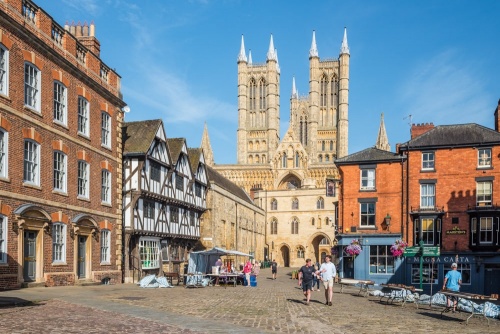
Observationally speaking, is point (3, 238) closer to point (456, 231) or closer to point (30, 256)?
point (30, 256)

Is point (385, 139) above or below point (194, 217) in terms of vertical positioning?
above

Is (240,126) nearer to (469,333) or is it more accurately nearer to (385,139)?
(385,139)

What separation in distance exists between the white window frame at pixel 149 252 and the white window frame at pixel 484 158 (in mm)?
21499

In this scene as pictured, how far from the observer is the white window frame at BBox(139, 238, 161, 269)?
30.4 metres

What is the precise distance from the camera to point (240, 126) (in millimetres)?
123062

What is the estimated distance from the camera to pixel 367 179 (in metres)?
36.4

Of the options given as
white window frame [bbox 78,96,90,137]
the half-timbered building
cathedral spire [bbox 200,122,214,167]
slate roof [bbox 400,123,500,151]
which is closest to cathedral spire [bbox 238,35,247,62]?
cathedral spire [bbox 200,122,214,167]

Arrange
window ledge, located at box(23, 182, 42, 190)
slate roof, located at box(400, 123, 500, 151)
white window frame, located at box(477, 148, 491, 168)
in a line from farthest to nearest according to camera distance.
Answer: slate roof, located at box(400, 123, 500, 151) → white window frame, located at box(477, 148, 491, 168) → window ledge, located at box(23, 182, 42, 190)

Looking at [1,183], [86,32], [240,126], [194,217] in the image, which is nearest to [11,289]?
[1,183]

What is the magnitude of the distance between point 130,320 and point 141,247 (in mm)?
18775

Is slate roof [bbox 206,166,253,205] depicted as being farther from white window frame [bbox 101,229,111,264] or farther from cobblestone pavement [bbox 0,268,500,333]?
cobblestone pavement [bbox 0,268,500,333]

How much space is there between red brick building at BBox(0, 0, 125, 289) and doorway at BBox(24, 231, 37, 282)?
37 millimetres

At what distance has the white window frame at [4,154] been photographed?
1758 centimetres

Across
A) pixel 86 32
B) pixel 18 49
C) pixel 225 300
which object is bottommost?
pixel 225 300
